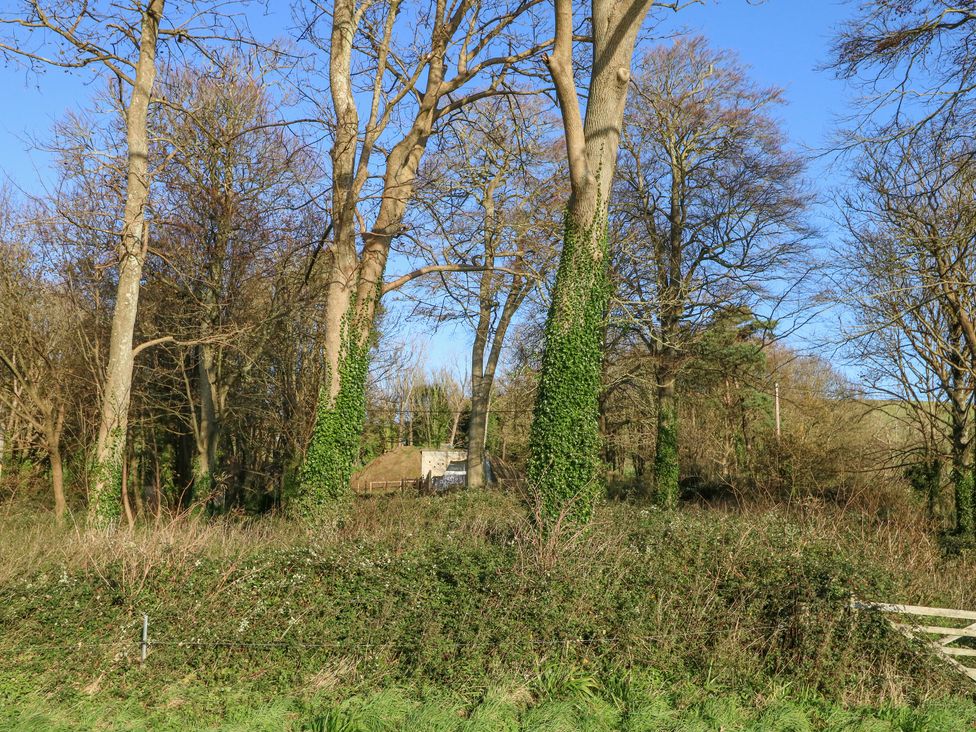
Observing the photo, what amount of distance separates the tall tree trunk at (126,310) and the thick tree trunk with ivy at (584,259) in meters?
6.72

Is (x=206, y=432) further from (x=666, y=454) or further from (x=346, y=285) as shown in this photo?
(x=666, y=454)

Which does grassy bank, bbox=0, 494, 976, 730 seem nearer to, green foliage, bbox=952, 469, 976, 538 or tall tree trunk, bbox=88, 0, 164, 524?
tall tree trunk, bbox=88, 0, 164, 524

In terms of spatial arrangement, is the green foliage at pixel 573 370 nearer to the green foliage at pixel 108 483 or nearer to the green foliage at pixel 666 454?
the green foliage at pixel 108 483

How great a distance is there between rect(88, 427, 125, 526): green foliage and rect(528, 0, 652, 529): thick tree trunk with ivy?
6804mm

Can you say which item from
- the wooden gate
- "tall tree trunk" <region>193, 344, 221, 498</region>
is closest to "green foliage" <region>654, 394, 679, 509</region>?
"tall tree trunk" <region>193, 344, 221, 498</region>

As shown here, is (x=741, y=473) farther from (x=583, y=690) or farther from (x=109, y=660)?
(x=109, y=660)

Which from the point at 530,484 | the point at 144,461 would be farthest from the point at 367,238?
the point at 144,461

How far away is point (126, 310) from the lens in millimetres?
12508

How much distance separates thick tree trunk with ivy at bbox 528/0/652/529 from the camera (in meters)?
10.9

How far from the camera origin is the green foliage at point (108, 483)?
1233 cm

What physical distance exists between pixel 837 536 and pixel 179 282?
50.7 ft

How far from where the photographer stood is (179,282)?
18.8m

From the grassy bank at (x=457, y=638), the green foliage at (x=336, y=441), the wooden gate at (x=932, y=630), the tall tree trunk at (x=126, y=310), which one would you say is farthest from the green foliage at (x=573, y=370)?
the tall tree trunk at (x=126, y=310)

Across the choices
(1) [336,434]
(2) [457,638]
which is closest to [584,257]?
(1) [336,434]
